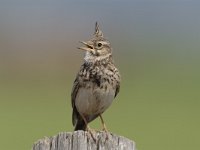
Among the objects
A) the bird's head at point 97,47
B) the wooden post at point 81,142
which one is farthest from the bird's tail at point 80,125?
the wooden post at point 81,142

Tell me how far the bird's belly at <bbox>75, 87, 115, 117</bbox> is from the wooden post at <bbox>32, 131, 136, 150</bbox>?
3599 mm

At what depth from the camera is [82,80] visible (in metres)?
9.80

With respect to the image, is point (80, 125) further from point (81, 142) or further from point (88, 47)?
point (81, 142)

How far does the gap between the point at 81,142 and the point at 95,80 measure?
12.1ft

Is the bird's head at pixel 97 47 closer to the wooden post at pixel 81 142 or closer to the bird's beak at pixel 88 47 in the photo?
the bird's beak at pixel 88 47

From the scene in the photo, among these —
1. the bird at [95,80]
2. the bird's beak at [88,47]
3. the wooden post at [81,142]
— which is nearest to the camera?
the wooden post at [81,142]

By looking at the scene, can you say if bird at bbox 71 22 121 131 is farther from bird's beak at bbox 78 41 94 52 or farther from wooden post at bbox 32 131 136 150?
wooden post at bbox 32 131 136 150

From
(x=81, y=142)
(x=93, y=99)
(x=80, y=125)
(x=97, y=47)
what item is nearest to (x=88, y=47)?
(x=97, y=47)

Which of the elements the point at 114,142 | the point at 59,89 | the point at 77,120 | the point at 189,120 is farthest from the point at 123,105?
the point at 114,142

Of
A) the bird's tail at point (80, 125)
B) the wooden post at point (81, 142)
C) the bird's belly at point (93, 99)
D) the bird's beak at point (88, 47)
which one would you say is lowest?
the wooden post at point (81, 142)

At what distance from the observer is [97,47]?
9750 mm

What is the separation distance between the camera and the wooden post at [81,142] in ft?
20.0

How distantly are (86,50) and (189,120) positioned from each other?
11.3 meters

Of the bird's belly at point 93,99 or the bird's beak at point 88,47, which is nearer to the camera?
the bird's beak at point 88,47
